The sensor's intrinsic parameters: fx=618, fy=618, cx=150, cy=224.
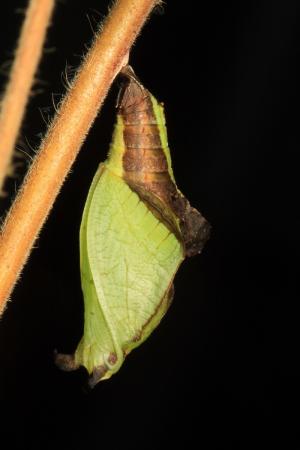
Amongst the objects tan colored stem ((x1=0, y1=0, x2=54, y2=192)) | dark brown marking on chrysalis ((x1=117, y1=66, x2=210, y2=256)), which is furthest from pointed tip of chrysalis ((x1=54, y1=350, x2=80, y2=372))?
tan colored stem ((x1=0, y1=0, x2=54, y2=192))

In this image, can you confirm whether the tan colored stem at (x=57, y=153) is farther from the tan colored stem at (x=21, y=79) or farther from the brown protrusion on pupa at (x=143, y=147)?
the brown protrusion on pupa at (x=143, y=147)

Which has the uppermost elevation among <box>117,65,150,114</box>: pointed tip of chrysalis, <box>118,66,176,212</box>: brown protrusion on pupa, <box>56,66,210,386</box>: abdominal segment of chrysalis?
<box>117,65,150,114</box>: pointed tip of chrysalis

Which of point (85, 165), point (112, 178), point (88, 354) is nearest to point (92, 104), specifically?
point (112, 178)

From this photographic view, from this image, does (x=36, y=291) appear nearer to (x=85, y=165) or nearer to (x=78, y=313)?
(x=78, y=313)

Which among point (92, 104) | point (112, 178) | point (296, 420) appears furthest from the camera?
point (296, 420)

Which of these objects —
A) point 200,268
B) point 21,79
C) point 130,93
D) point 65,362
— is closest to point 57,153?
point 21,79

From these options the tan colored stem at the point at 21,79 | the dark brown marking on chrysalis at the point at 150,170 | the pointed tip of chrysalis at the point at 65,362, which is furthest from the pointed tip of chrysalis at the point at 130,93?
the pointed tip of chrysalis at the point at 65,362

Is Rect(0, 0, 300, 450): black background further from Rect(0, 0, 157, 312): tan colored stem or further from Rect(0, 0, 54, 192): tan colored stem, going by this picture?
Rect(0, 0, 157, 312): tan colored stem
